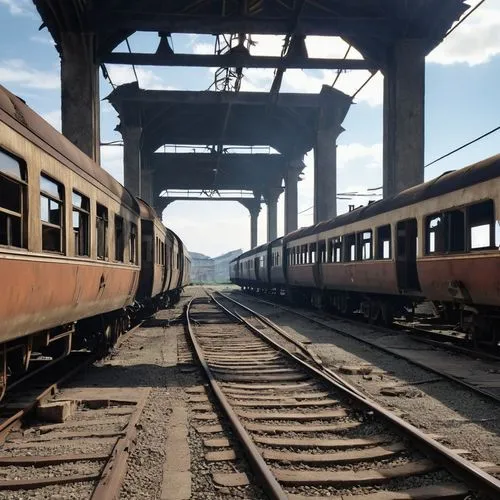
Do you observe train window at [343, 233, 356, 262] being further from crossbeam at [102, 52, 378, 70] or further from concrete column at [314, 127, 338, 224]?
concrete column at [314, 127, 338, 224]

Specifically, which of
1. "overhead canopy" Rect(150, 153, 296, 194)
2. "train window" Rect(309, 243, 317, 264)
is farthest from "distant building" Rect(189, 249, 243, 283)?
"train window" Rect(309, 243, 317, 264)

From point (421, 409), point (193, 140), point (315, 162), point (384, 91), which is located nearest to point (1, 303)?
point (421, 409)

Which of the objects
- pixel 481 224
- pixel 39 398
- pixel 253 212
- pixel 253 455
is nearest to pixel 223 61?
pixel 481 224

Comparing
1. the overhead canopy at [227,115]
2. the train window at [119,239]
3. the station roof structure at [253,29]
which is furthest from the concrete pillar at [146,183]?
the train window at [119,239]

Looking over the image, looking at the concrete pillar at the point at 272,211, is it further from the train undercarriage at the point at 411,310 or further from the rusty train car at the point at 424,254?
the rusty train car at the point at 424,254

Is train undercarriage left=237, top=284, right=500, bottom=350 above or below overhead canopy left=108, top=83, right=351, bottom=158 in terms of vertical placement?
below

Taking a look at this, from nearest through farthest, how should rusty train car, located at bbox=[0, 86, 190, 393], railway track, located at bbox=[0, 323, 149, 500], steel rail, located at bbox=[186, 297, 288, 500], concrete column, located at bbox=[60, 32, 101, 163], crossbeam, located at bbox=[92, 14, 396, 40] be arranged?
1. steel rail, located at bbox=[186, 297, 288, 500]
2. railway track, located at bbox=[0, 323, 149, 500]
3. rusty train car, located at bbox=[0, 86, 190, 393]
4. concrete column, located at bbox=[60, 32, 101, 163]
5. crossbeam, located at bbox=[92, 14, 396, 40]

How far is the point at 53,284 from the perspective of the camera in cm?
620

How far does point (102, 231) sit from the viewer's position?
9.02 meters

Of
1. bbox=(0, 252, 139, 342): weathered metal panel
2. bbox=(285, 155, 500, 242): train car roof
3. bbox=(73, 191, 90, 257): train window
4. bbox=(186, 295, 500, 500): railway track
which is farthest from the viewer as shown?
bbox=(285, 155, 500, 242): train car roof

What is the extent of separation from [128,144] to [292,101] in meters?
9.34

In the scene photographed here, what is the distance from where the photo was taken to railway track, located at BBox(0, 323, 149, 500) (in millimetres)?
4199

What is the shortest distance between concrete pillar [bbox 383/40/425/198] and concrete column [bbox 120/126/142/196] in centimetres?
1532

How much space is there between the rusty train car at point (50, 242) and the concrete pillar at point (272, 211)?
40.9 metres
